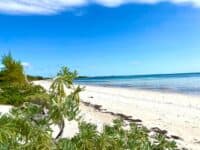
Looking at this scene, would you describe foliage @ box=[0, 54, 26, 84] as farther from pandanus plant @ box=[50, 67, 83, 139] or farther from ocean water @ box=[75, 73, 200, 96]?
pandanus plant @ box=[50, 67, 83, 139]

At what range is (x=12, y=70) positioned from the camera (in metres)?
23.0

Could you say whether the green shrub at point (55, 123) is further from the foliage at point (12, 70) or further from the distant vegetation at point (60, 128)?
the foliage at point (12, 70)

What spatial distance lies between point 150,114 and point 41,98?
40.8 ft

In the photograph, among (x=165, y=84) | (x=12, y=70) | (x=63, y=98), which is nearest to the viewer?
(x=63, y=98)

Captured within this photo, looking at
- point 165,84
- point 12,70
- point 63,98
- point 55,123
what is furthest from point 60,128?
point 165,84

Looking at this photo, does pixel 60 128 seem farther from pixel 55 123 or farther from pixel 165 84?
pixel 165 84

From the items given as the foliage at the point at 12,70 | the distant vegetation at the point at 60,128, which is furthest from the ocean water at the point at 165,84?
the distant vegetation at the point at 60,128

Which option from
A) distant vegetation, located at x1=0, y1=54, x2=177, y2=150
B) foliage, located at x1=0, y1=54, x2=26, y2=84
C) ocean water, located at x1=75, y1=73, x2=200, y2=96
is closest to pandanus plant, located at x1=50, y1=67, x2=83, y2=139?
distant vegetation, located at x1=0, y1=54, x2=177, y2=150

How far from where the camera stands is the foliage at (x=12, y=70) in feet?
75.0

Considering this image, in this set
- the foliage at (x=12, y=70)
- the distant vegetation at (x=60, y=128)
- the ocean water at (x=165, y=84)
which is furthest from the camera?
the ocean water at (x=165, y=84)

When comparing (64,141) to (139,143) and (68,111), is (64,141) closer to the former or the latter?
(68,111)

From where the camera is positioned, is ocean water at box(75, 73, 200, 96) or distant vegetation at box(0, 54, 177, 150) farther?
ocean water at box(75, 73, 200, 96)

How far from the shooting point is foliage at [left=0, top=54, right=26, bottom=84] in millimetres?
22859

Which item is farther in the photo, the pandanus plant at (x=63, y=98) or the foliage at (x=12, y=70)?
the foliage at (x=12, y=70)
